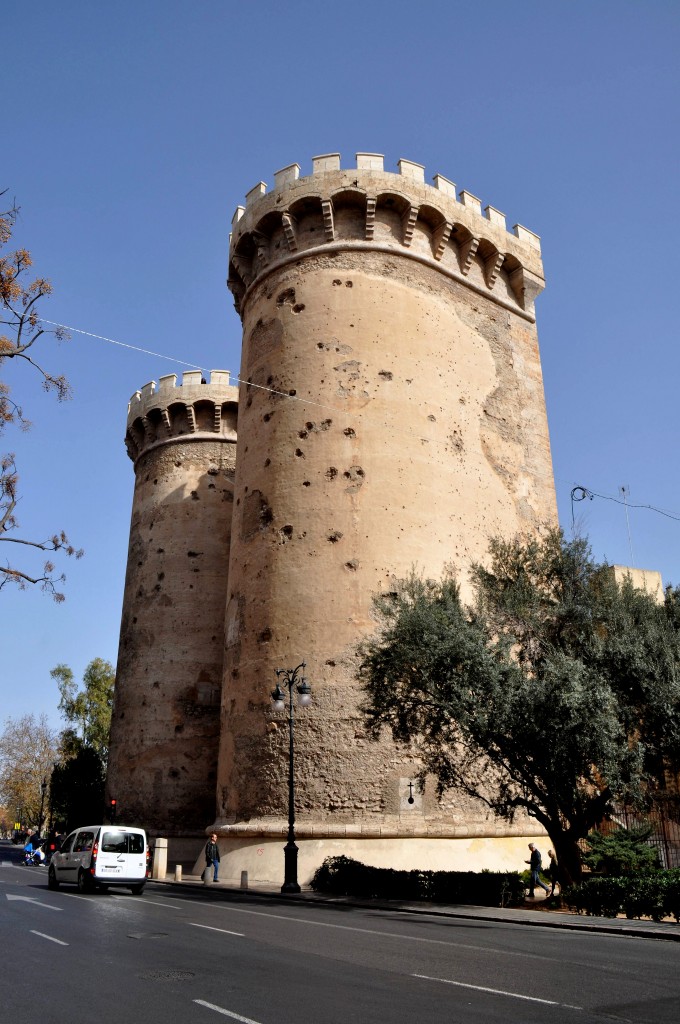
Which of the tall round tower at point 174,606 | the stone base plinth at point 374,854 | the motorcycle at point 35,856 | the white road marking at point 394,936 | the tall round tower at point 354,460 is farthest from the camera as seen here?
the motorcycle at point 35,856

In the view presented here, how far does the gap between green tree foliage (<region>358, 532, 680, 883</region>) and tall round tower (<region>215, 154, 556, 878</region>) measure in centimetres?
307

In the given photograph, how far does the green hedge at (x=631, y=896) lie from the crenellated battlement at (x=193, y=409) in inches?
871

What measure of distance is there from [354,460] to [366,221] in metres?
6.93

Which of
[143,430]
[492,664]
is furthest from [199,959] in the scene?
[143,430]

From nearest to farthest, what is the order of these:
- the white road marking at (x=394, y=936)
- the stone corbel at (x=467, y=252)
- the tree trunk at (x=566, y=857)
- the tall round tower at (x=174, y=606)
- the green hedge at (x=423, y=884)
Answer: the white road marking at (x=394, y=936) → the green hedge at (x=423, y=884) → the tree trunk at (x=566, y=857) → the stone corbel at (x=467, y=252) → the tall round tower at (x=174, y=606)

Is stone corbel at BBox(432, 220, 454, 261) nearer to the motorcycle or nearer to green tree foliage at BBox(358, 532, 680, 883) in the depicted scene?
green tree foliage at BBox(358, 532, 680, 883)

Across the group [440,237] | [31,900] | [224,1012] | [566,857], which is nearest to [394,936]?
[224,1012]

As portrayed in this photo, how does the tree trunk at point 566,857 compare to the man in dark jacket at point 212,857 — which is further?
the man in dark jacket at point 212,857

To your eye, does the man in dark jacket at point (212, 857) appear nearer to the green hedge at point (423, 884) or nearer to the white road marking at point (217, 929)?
the green hedge at point (423, 884)

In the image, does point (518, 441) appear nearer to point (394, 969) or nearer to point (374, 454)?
point (374, 454)

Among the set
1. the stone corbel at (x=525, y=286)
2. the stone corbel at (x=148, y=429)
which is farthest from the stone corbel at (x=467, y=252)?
the stone corbel at (x=148, y=429)

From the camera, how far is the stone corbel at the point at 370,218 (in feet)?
74.0

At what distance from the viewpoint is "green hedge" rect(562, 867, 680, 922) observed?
12.2 meters

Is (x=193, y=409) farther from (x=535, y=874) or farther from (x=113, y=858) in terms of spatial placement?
(x=535, y=874)
